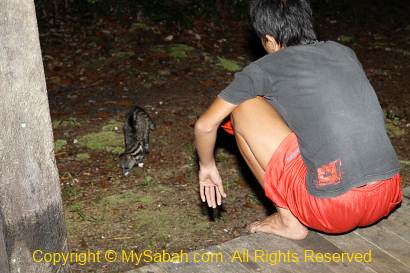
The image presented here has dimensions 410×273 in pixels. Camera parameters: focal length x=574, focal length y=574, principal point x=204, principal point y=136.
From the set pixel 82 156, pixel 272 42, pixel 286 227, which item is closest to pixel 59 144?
pixel 82 156

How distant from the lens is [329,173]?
3324mm

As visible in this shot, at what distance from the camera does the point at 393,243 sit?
3.86 metres

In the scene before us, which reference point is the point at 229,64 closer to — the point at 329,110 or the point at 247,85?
the point at 247,85

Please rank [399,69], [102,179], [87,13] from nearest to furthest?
[102,179], [399,69], [87,13]


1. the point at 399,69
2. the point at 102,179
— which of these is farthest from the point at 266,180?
the point at 399,69

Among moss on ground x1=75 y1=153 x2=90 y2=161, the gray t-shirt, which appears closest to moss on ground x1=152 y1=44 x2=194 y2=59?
moss on ground x1=75 y1=153 x2=90 y2=161

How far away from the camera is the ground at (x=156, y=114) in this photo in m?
4.79

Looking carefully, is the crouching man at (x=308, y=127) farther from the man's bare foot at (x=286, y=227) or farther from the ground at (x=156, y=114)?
the ground at (x=156, y=114)

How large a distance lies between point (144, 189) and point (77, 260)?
1181 mm

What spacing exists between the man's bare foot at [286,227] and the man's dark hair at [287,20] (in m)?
1.14

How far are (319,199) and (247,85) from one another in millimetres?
805

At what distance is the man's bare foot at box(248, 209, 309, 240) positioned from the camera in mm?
3811

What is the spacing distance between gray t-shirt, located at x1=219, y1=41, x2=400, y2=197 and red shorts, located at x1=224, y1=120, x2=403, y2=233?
0.26ft

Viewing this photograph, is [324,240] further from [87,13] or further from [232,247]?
[87,13]
